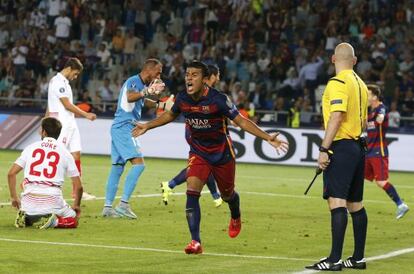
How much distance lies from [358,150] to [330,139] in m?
0.45

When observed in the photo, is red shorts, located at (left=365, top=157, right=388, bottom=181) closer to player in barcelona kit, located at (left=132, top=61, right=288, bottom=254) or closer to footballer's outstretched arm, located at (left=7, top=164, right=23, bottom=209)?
player in barcelona kit, located at (left=132, top=61, right=288, bottom=254)

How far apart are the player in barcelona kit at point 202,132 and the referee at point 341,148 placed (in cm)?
101

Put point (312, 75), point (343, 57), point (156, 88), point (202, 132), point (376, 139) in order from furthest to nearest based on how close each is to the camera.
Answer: point (312, 75) → point (376, 139) → point (156, 88) → point (202, 132) → point (343, 57)

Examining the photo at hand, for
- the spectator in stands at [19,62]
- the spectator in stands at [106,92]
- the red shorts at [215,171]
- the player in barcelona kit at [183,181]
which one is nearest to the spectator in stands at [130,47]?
the spectator in stands at [106,92]

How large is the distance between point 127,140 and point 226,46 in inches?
792

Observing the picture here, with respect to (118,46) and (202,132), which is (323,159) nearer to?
(202,132)

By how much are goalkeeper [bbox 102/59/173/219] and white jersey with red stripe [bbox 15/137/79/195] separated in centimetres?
231

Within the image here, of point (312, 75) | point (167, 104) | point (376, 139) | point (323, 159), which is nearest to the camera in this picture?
point (323, 159)

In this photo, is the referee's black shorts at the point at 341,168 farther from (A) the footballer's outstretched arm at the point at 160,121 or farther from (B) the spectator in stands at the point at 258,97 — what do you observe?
(B) the spectator in stands at the point at 258,97

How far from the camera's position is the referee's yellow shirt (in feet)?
38.1

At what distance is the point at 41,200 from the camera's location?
561 inches

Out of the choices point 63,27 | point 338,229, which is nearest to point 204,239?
point 338,229

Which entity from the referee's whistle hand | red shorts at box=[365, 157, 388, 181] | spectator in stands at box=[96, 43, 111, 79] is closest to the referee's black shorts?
the referee's whistle hand

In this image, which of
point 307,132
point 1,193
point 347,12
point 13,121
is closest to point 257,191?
point 1,193
